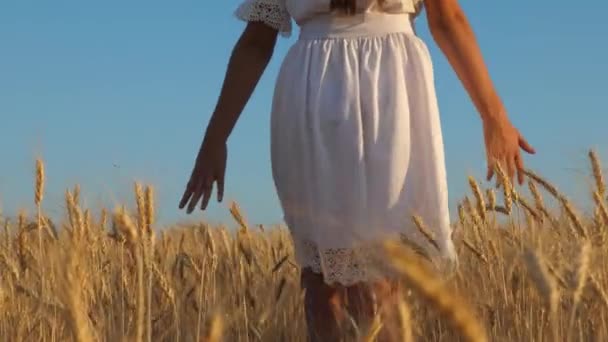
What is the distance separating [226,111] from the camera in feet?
7.16

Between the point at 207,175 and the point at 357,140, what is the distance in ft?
1.36

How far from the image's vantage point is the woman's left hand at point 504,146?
203 centimetres

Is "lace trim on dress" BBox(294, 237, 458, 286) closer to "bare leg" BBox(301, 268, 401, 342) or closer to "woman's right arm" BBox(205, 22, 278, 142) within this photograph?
"bare leg" BBox(301, 268, 401, 342)

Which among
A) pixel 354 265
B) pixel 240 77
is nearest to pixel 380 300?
pixel 354 265

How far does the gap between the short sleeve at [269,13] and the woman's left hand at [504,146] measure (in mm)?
526

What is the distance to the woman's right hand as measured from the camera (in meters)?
2.16

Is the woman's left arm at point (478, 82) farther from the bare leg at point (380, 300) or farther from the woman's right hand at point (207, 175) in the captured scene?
the woman's right hand at point (207, 175)

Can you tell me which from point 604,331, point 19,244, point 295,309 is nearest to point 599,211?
point 604,331

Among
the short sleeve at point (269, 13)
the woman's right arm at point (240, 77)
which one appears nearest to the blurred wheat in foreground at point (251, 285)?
the woman's right arm at point (240, 77)

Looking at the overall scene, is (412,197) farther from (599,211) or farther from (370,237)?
(599,211)

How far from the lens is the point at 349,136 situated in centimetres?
194

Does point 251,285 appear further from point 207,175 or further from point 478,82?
point 478,82

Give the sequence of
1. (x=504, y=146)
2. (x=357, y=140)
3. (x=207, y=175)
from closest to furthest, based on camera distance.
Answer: (x=357, y=140), (x=504, y=146), (x=207, y=175)

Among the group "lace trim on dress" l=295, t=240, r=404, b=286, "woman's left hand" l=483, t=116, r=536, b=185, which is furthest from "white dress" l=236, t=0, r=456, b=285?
"woman's left hand" l=483, t=116, r=536, b=185
